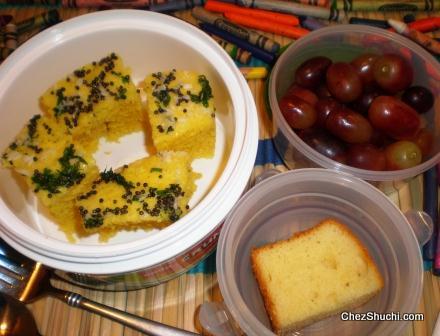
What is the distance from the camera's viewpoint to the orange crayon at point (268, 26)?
1.15 m

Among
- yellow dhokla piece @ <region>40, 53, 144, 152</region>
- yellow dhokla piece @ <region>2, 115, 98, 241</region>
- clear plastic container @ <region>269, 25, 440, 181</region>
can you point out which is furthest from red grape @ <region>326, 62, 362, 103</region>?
yellow dhokla piece @ <region>2, 115, 98, 241</region>

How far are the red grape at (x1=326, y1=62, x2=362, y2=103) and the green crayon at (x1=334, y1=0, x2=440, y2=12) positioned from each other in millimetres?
345

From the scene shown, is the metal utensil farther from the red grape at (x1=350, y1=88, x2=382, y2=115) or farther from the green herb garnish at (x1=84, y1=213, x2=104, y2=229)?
the red grape at (x1=350, y1=88, x2=382, y2=115)

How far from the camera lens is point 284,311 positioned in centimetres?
79

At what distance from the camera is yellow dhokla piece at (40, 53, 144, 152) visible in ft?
3.07

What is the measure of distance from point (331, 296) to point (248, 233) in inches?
8.0

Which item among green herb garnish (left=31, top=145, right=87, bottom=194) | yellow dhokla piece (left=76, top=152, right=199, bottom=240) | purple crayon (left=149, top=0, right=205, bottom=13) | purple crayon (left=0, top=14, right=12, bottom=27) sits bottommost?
yellow dhokla piece (left=76, top=152, right=199, bottom=240)

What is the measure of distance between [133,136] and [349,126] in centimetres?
53

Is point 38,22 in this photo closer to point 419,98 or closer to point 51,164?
point 51,164

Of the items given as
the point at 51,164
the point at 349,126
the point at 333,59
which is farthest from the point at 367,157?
the point at 51,164

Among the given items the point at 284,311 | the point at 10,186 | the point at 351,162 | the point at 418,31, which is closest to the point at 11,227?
the point at 10,186

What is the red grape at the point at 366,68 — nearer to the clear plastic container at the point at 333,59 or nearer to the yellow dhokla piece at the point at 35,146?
the clear plastic container at the point at 333,59

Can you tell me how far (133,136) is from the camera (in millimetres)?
1067

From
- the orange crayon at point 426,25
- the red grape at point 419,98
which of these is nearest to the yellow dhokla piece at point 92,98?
the red grape at point 419,98
